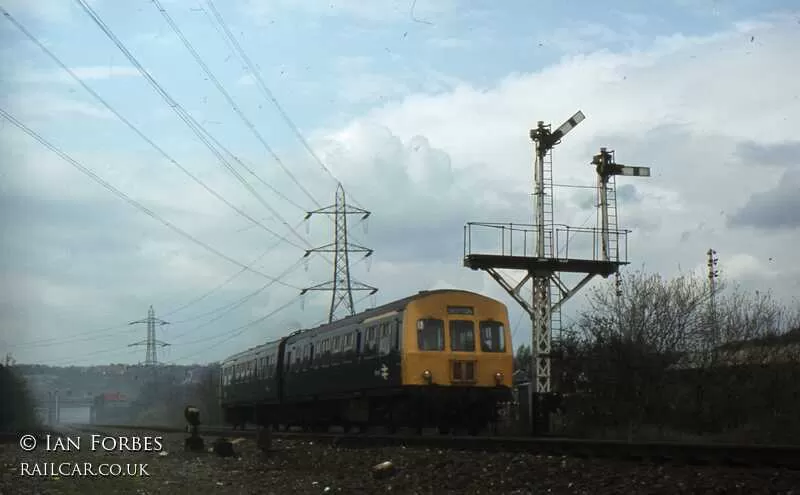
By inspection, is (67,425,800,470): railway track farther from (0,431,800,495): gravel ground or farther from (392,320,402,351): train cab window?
(392,320,402,351): train cab window

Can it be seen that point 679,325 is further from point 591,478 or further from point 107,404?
point 107,404

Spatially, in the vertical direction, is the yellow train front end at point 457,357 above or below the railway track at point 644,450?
above

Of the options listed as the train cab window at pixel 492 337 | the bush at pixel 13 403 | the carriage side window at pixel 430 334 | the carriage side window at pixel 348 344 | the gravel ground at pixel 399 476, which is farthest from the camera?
the bush at pixel 13 403

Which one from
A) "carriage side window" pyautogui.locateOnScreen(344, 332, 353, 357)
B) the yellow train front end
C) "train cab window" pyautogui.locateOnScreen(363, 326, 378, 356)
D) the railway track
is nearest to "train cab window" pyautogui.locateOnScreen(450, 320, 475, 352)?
the yellow train front end

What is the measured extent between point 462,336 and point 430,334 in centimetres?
93

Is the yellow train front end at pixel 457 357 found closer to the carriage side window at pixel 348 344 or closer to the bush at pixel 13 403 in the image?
the carriage side window at pixel 348 344

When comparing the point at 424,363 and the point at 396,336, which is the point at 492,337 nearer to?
the point at 424,363

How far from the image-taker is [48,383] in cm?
5691

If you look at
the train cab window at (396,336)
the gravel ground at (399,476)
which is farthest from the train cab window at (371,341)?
the gravel ground at (399,476)

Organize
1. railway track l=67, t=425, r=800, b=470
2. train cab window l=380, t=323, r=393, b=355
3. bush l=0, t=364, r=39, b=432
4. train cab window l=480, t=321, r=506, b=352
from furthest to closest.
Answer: bush l=0, t=364, r=39, b=432
train cab window l=480, t=321, r=506, b=352
train cab window l=380, t=323, r=393, b=355
railway track l=67, t=425, r=800, b=470

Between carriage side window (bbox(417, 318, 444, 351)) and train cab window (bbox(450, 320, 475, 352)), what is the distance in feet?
1.11

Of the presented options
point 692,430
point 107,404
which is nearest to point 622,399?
point 692,430

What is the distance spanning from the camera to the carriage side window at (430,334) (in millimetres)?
22469

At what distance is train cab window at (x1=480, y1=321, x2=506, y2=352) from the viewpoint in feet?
76.9
